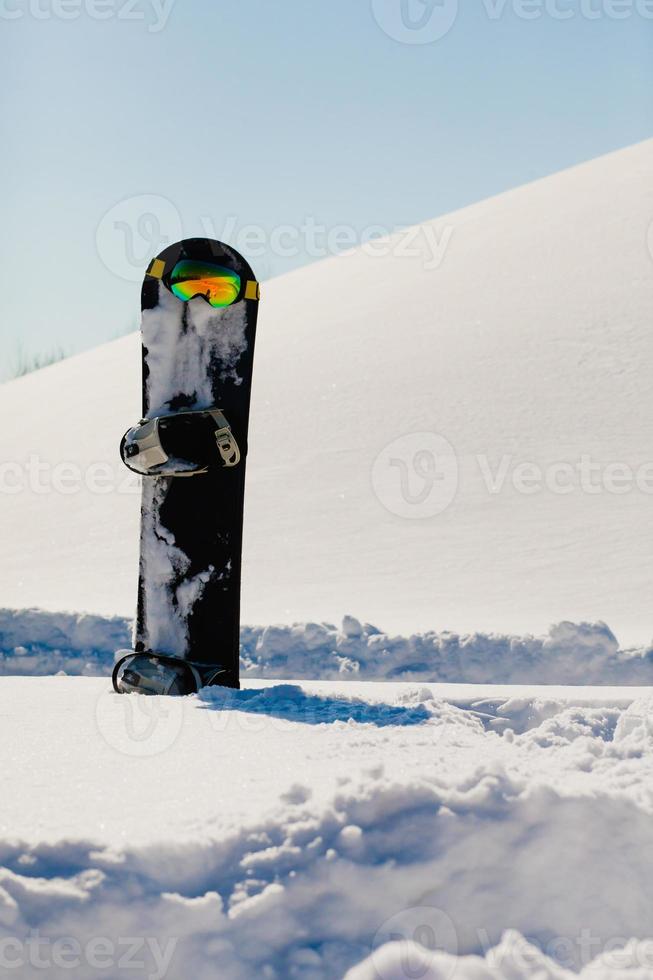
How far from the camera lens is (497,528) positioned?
5977 millimetres

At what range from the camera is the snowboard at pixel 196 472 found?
2.62 meters

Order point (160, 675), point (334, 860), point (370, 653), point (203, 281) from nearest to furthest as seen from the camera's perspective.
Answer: point (334, 860)
point (160, 675)
point (203, 281)
point (370, 653)

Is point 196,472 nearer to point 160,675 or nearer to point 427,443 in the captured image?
point 160,675

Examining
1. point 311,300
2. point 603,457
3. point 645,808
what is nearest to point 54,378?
point 311,300

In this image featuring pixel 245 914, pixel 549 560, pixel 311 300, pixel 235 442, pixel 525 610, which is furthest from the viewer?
pixel 311 300

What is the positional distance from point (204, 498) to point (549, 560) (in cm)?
331

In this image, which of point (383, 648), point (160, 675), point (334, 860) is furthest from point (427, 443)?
point (334, 860)

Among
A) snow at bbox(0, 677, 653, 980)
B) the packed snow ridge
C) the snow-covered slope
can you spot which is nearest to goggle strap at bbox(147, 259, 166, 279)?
snow at bbox(0, 677, 653, 980)

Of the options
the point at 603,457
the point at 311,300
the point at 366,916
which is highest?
the point at 311,300

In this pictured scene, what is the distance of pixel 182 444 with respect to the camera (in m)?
2.54

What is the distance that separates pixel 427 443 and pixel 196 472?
14.9 ft

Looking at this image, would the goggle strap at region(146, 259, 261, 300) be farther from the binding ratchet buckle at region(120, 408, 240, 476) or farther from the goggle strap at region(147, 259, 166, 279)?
the binding ratchet buckle at region(120, 408, 240, 476)

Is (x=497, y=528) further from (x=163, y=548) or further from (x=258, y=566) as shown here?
(x=163, y=548)

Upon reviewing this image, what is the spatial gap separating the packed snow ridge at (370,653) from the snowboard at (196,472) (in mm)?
1535
